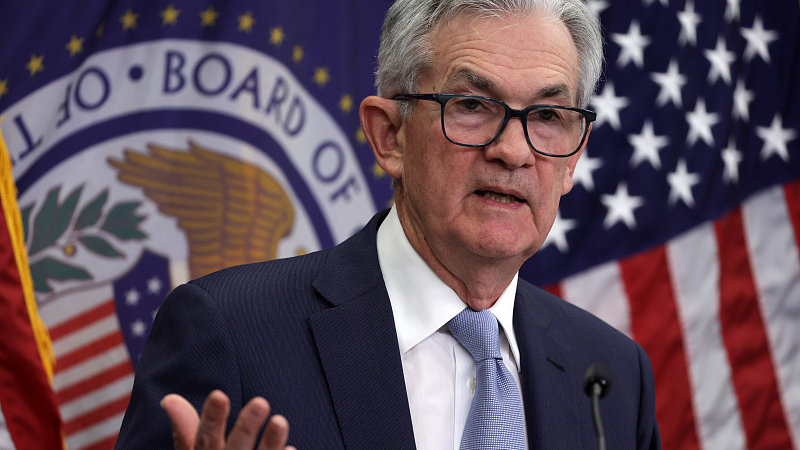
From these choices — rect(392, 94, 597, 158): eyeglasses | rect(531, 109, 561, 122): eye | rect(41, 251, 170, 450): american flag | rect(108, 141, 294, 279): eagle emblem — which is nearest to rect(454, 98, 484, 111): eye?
rect(392, 94, 597, 158): eyeglasses

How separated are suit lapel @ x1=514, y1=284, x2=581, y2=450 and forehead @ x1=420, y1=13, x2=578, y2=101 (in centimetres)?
52

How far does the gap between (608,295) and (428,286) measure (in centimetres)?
197

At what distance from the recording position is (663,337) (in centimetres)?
336

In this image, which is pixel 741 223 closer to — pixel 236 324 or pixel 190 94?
pixel 190 94

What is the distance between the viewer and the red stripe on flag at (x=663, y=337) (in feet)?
11.0

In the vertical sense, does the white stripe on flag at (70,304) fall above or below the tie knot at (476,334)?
below

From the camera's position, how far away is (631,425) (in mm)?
1808

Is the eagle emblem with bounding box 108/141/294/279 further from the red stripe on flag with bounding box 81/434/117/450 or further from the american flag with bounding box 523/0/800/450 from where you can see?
the american flag with bounding box 523/0/800/450

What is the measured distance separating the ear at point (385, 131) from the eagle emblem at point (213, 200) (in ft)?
3.95

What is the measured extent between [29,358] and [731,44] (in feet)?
10.2

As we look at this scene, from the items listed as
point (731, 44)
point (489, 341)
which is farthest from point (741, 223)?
point (489, 341)

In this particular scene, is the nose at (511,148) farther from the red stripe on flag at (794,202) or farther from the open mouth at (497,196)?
the red stripe on flag at (794,202)

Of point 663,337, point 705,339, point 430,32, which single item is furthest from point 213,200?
point 705,339

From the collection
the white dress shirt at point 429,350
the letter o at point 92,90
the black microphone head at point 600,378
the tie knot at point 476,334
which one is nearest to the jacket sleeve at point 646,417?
the white dress shirt at point 429,350
